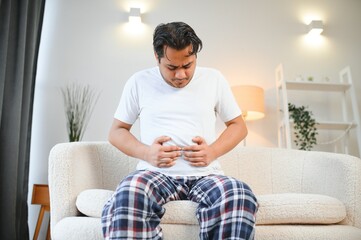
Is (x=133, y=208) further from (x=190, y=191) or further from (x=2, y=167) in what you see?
(x=2, y=167)

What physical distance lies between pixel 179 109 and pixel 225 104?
0.18 metres

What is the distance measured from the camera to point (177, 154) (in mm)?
1072

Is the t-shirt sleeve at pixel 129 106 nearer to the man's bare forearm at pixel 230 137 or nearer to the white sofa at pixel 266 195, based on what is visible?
the white sofa at pixel 266 195

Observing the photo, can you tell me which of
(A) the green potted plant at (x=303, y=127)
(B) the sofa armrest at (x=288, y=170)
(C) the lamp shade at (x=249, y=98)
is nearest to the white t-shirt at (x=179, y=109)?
(B) the sofa armrest at (x=288, y=170)

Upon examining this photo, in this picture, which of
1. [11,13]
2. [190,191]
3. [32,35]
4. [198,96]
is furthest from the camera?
[32,35]

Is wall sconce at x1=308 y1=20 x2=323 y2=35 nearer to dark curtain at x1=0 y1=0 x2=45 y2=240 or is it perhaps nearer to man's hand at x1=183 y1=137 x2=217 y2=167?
dark curtain at x1=0 y1=0 x2=45 y2=240

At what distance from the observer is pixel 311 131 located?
279 cm

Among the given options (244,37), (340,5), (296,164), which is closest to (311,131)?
(244,37)

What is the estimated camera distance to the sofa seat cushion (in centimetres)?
100

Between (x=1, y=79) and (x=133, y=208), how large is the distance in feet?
4.56

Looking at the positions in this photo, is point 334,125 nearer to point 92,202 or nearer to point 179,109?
point 179,109

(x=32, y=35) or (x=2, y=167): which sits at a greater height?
(x=32, y=35)

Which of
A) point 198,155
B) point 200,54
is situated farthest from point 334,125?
point 198,155

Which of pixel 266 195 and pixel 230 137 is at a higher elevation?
pixel 230 137
